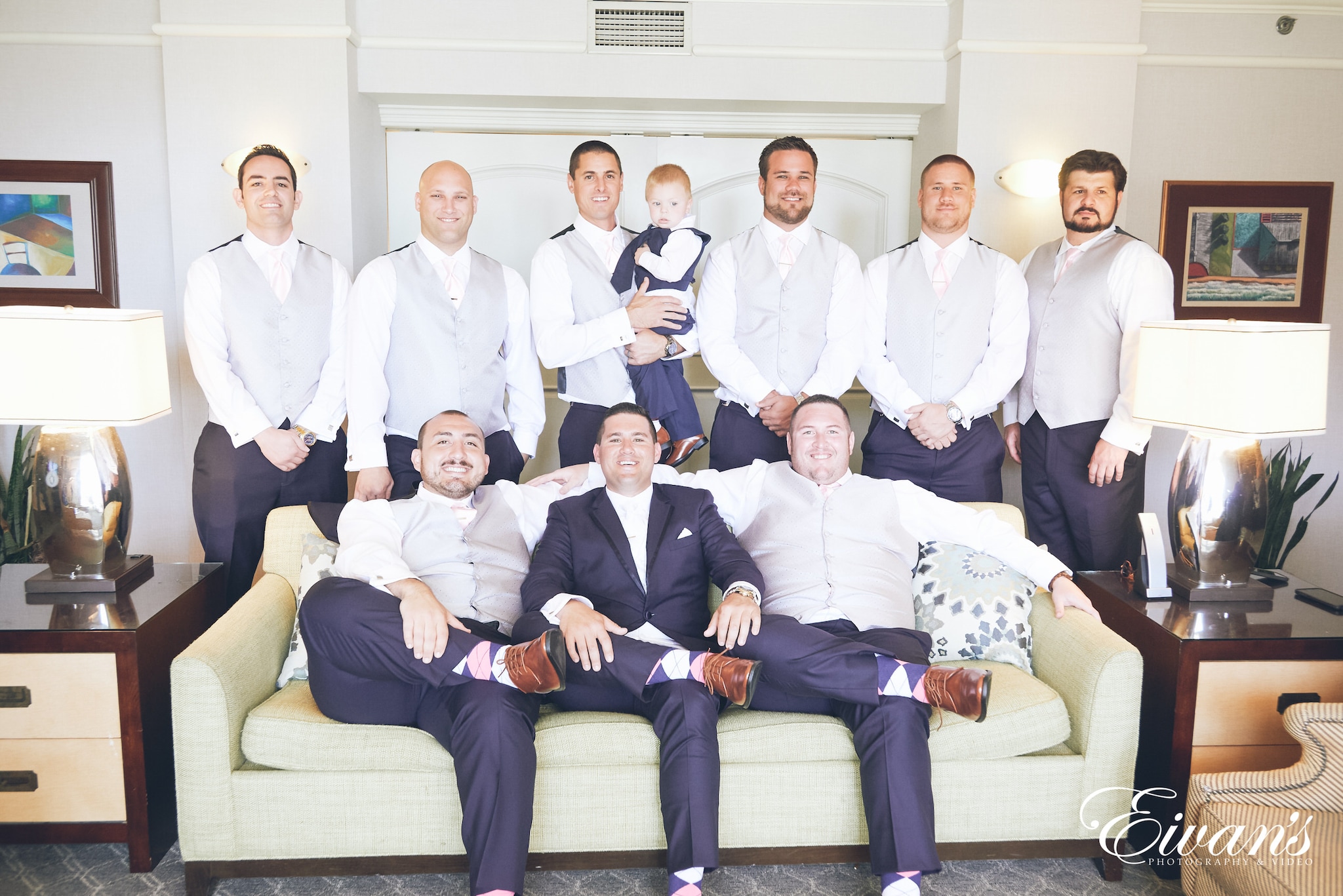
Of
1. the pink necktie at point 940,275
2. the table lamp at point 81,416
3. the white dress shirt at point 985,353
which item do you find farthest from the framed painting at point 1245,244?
the table lamp at point 81,416

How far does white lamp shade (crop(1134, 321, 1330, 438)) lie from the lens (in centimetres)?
250

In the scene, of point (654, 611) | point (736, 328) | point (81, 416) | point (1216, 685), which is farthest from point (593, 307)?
point (1216, 685)

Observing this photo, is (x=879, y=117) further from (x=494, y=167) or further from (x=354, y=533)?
(x=354, y=533)

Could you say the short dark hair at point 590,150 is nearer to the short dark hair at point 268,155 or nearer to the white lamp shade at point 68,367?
the short dark hair at point 268,155

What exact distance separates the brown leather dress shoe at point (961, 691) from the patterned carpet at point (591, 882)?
19.5 inches

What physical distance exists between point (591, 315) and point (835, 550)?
1.16 meters

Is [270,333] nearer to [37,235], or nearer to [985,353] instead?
[37,235]

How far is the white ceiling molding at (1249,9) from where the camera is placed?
415cm

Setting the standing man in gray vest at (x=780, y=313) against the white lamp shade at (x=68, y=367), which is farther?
the standing man in gray vest at (x=780, y=313)

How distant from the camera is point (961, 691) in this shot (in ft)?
7.13

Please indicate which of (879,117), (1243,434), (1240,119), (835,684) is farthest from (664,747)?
(1240,119)

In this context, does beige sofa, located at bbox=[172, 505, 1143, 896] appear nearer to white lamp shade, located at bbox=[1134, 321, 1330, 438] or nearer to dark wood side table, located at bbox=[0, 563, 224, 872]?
dark wood side table, located at bbox=[0, 563, 224, 872]

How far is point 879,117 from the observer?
4332mm

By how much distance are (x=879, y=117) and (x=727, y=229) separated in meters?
0.80
